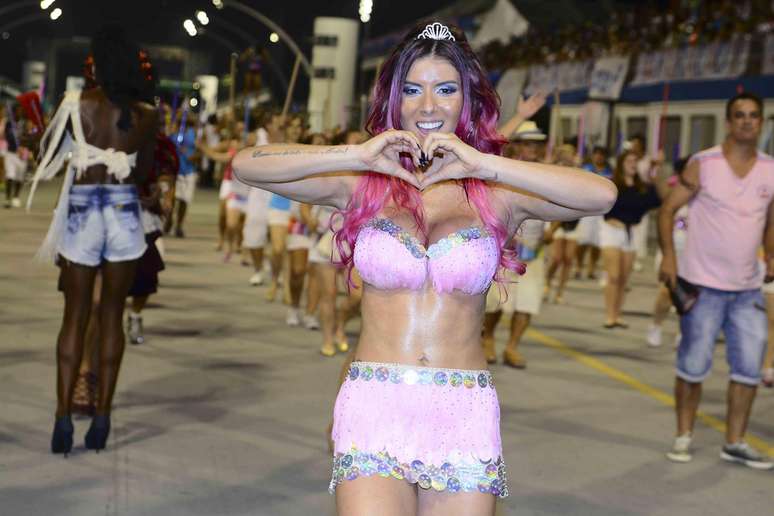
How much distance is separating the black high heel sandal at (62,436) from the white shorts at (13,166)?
19.5 meters

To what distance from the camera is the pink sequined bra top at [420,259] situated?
377 cm

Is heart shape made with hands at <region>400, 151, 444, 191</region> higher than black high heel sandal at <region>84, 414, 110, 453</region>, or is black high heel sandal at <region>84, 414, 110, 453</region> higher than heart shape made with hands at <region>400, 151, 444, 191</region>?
heart shape made with hands at <region>400, 151, 444, 191</region>

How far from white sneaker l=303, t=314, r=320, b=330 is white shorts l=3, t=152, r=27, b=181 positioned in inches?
578

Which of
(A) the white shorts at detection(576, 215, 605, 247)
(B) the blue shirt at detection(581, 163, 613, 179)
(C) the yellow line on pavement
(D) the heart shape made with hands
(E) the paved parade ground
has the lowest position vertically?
(E) the paved parade ground

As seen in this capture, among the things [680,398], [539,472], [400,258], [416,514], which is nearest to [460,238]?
[400,258]

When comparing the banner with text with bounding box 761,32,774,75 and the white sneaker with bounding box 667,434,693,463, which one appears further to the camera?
the banner with text with bounding box 761,32,774,75

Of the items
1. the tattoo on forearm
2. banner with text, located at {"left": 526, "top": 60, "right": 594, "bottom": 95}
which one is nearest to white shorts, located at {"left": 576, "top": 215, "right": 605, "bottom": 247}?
banner with text, located at {"left": 526, "top": 60, "right": 594, "bottom": 95}

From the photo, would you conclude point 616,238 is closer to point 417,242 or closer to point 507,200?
point 507,200

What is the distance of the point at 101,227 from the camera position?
7.11 m

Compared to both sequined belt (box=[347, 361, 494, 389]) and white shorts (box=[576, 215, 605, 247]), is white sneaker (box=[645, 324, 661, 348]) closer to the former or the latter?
white shorts (box=[576, 215, 605, 247])

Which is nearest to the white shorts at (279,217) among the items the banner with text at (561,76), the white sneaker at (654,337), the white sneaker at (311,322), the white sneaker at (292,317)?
the white sneaker at (292,317)

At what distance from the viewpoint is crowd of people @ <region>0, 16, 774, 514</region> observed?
3779 millimetres

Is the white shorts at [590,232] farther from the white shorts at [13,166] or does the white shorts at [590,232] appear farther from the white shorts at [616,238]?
the white shorts at [13,166]

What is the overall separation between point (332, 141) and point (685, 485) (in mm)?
5372
